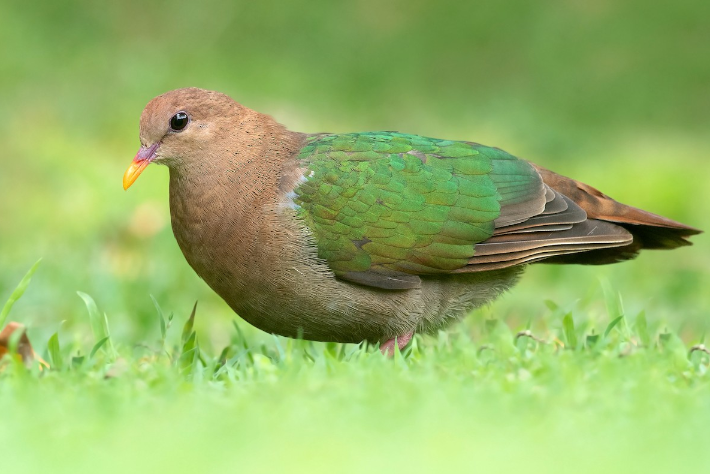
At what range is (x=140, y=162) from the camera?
16.0ft

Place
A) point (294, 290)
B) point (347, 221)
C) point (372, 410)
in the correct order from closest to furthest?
point (372, 410)
point (294, 290)
point (347, 221)

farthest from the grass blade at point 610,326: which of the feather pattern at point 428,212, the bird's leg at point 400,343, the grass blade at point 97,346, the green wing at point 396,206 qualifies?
the grass blade at point 97,346

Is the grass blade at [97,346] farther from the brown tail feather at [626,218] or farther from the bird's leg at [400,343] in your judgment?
the brown tail feather at [626,218]

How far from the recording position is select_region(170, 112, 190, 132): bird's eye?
4.88 metres

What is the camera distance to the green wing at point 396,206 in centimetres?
468

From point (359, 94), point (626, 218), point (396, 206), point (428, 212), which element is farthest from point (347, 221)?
point (359, 94)

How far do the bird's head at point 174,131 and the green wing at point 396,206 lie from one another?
0.46m

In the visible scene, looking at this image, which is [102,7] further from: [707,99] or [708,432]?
[708,432]

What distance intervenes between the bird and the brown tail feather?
0.30 ft

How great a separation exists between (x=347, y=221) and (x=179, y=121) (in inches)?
35.6

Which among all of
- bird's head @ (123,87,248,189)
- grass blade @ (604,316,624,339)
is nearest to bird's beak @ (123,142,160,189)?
bird's head @ (123,87,248,189)

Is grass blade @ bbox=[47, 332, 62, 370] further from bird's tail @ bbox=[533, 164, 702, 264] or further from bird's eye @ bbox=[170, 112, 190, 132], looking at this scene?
bird's tail @ bbox=[533, 164, 702, 264]

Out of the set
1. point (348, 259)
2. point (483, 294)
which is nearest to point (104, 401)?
point (348, 259)

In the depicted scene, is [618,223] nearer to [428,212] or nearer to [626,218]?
[626,218]
